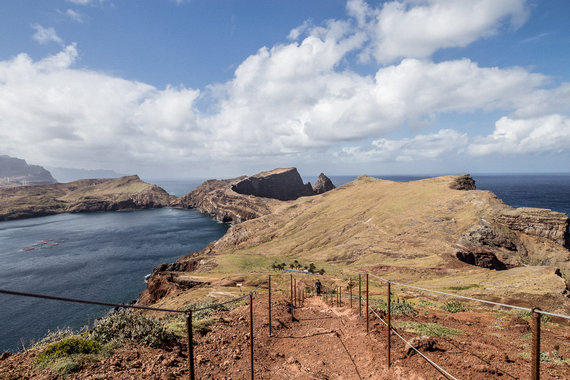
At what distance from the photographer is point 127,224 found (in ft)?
483

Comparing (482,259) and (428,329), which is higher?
(428,329)

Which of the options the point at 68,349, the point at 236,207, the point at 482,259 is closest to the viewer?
the point at 68,349

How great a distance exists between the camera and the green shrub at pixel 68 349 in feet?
35.1

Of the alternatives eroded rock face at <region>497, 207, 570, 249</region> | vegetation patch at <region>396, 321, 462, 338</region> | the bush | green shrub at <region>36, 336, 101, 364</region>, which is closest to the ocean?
the bush

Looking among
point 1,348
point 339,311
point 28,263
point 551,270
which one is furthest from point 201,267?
point 28,263

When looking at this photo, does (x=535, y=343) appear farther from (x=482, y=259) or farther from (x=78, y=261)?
(x=78, y=261)

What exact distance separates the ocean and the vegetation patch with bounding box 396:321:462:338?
25.8 m

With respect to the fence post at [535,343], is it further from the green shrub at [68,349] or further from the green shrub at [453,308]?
the green shrub at [453,308]

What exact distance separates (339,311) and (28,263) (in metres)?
97.7

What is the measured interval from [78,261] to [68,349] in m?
86.2

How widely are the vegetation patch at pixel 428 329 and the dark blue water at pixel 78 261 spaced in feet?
132

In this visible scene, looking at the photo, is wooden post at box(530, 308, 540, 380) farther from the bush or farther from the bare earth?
the bush

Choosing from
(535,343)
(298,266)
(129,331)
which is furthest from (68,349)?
(298,266)

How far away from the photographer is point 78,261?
79.6 metres
